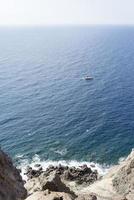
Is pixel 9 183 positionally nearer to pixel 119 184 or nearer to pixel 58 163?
pixel 119 184

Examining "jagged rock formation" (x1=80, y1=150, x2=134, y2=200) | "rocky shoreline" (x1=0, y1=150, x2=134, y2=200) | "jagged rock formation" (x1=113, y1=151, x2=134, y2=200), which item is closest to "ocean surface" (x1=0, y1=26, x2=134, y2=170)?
"rocky shoreline" (x1=0, y1=150, x2=134, y2=200)

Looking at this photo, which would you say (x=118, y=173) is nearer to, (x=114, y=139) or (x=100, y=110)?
(x=114, y=139)

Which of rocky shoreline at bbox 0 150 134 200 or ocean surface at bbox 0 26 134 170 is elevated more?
rocky shoreline at bbox 0 150 134 200

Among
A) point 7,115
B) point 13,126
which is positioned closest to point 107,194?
point 13,126

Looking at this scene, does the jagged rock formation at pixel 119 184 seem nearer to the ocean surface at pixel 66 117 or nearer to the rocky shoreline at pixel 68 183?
the rocky shoreline at pixel 68 183

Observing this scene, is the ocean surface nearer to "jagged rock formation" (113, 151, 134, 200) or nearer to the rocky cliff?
the rocky cliff

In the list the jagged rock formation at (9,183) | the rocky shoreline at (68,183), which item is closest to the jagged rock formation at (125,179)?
the rocky shoreline at (68,183)

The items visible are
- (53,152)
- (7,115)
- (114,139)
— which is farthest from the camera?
(7,115)

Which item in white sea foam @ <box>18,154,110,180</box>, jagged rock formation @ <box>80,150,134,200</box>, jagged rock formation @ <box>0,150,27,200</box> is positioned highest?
jagged rock formation @ <box>0,150,27,200</box>

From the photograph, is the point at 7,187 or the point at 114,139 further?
the point at 114,139
